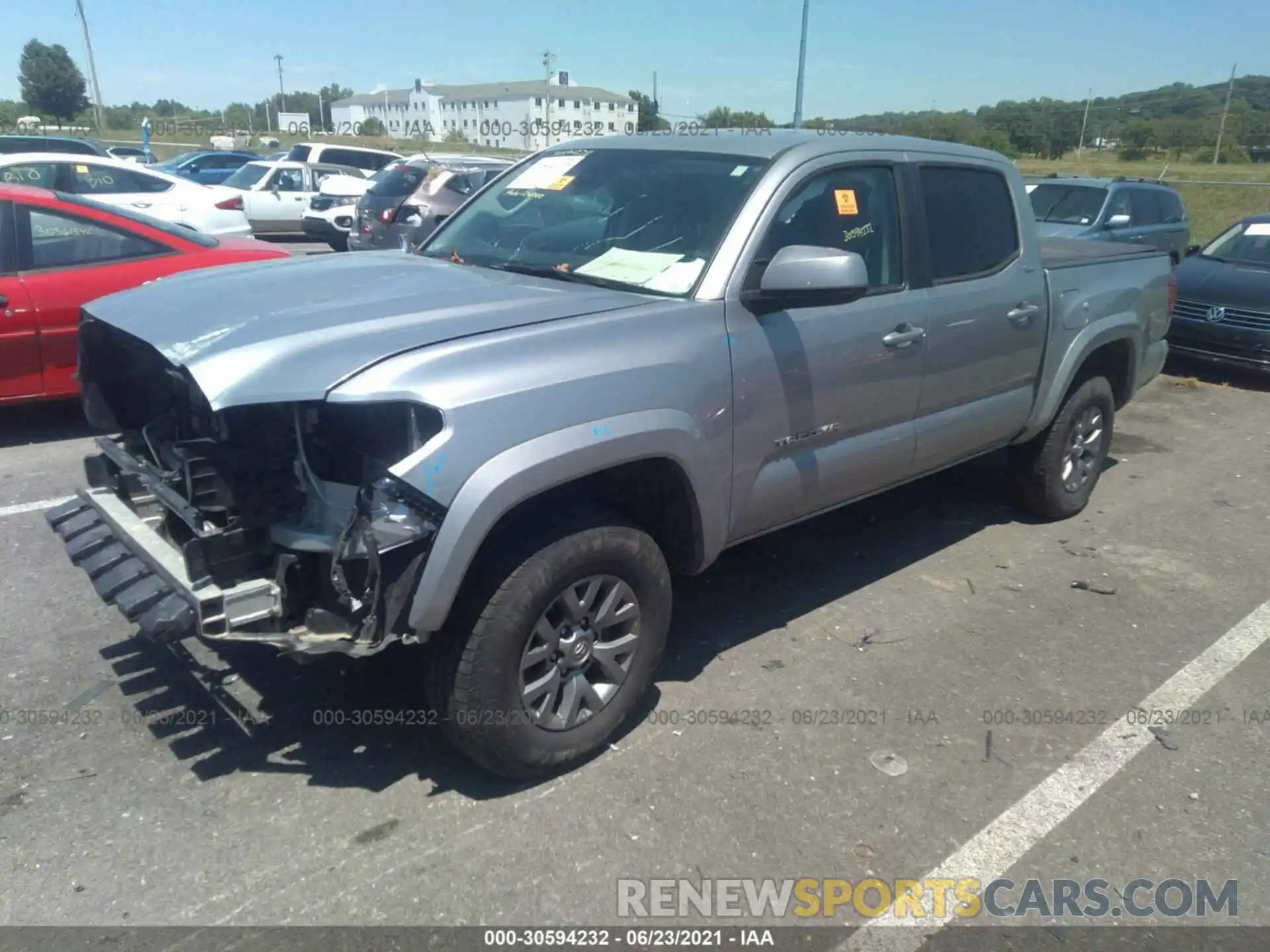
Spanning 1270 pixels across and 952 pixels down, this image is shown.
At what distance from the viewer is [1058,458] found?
538 centimetres

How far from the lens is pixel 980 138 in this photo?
1318 centimetres

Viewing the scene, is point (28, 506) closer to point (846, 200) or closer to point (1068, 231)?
point (846, 200)

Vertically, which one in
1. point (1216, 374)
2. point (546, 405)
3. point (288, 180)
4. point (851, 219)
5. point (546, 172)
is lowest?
point (1216, 374)

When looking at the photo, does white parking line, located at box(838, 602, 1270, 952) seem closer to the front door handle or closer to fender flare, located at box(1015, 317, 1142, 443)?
fender flare, located at box(1015, 317, 1142, 443)

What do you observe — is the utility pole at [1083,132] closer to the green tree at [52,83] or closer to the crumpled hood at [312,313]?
the crumpled hood at [312,313]

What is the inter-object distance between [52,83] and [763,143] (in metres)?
77.9

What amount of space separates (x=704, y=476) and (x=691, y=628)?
3.77 ft

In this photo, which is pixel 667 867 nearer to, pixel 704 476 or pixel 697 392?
pixel 704 476

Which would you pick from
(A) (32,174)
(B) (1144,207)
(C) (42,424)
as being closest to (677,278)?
(C) (42,424)

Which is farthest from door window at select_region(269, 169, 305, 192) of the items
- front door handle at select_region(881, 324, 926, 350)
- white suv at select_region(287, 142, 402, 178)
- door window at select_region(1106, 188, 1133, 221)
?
front door handle at select_region(881, 324, 926, 350)

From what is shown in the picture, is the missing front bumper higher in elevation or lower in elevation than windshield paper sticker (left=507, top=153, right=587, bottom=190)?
lower

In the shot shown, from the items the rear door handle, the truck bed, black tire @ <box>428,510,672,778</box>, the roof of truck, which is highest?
the roof of truck

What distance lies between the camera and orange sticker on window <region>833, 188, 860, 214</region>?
3922 mm

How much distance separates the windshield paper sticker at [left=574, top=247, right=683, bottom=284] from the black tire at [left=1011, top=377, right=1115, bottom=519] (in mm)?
2734
